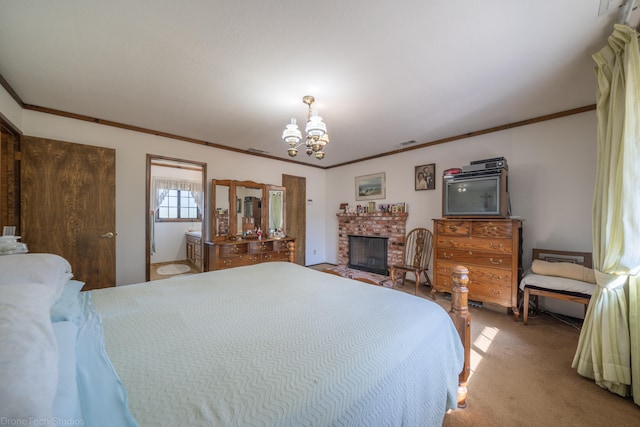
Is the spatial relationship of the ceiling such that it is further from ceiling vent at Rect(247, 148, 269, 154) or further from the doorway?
the doorway

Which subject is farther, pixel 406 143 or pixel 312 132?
pixel 406 143

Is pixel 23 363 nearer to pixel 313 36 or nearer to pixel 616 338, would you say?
pixel 313 36

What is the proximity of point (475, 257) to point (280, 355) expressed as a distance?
290 cm

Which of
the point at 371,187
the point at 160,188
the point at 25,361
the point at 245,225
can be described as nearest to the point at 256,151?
the point at 245,225

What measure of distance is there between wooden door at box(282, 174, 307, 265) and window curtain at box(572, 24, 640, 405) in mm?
4289

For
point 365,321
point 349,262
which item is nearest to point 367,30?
point 365,321

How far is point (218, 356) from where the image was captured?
884 mm

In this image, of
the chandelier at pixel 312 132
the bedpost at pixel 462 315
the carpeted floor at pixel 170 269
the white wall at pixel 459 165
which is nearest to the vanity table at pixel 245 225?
the white wall at pixel 459 165

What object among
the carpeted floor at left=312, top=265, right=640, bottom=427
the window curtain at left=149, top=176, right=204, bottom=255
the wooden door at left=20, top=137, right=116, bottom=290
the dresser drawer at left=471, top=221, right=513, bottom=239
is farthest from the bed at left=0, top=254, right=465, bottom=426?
the window curtain at left=149, top=176, right=204, bottom=255

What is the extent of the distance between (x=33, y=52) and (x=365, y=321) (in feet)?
9.95

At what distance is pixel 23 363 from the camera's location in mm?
450

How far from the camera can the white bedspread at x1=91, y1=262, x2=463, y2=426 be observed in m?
0.68

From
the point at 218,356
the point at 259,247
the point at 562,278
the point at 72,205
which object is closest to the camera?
the point at 218,356

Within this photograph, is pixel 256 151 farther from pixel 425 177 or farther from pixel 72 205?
pixel 425 177
